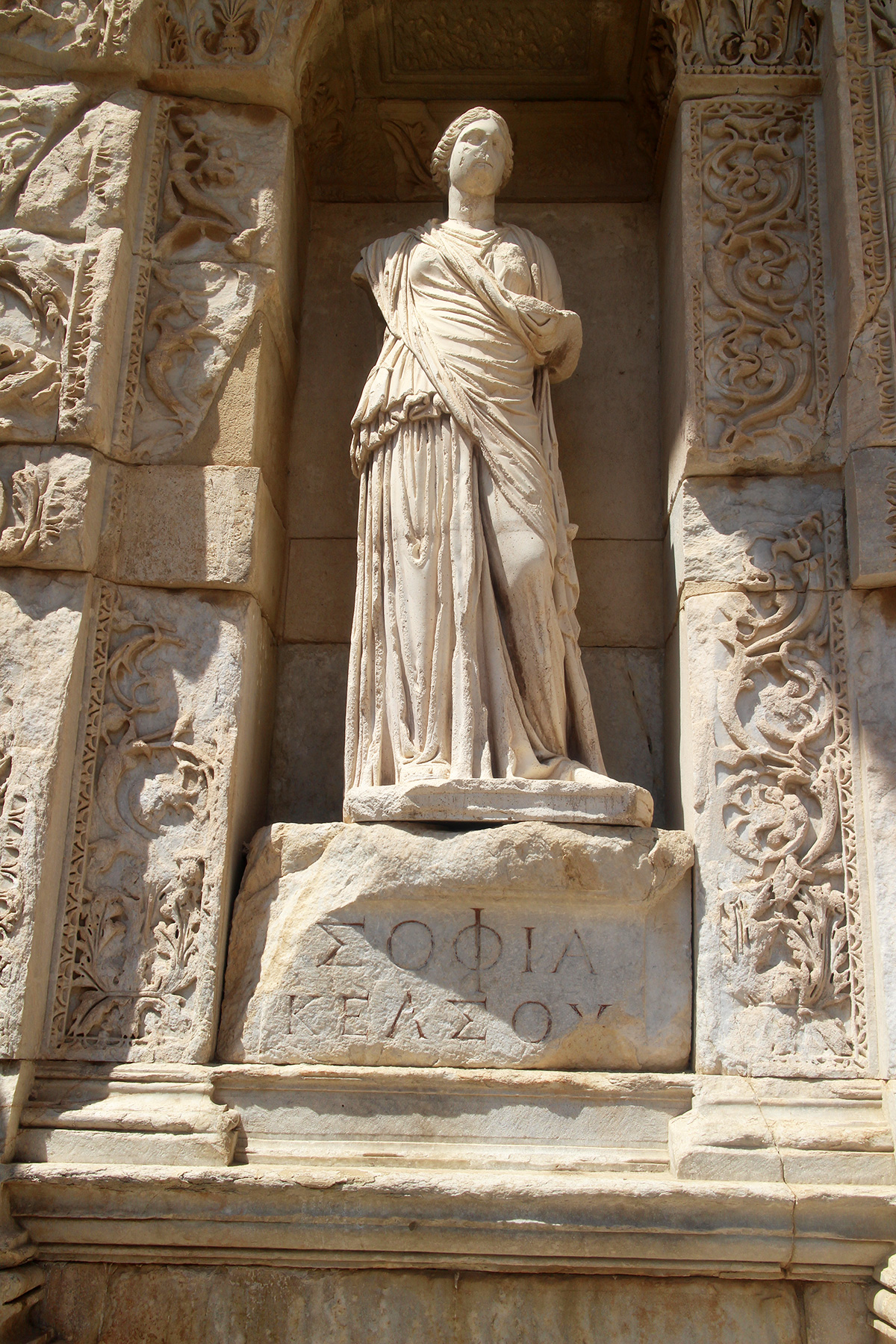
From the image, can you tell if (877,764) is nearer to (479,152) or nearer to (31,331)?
(479,152)

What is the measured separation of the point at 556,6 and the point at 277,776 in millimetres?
3581

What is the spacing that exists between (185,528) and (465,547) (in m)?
0.98

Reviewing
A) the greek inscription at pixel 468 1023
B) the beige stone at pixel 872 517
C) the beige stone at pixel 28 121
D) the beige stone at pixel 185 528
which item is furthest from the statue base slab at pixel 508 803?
the beige stone at pixel 28 121

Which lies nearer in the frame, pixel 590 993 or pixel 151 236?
pixel 590 993

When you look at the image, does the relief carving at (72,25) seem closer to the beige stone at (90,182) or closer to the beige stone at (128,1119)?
the beige stone at (90,182)

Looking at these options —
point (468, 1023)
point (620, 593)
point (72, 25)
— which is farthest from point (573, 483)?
point (72, 25)

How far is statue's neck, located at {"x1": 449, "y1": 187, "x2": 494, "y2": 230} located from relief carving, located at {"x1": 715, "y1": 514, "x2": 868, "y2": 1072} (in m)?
1.73

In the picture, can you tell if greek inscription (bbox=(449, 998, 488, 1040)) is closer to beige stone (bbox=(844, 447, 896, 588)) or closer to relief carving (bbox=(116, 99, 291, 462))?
beige stone (bbox=(844, 447, 896, 588))

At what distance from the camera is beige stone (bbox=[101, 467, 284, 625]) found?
4164mm

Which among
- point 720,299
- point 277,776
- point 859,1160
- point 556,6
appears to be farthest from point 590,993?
point 556,6

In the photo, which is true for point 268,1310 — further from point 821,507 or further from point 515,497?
point 821,507

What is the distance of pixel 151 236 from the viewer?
→ 4496 millimetres

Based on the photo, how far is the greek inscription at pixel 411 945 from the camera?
376 centimetres

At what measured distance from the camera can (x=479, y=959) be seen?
3758mm
